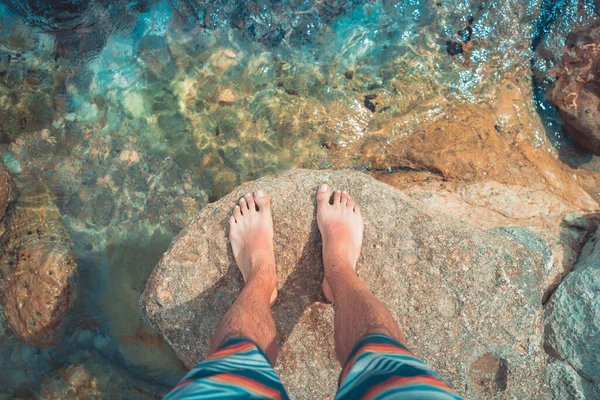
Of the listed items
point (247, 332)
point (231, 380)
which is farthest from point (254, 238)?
point (231, 380)

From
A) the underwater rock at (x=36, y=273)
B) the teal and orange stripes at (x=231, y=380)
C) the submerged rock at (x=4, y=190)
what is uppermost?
the teal and orange stripes at (x=231, y=380)

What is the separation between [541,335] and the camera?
100 inches

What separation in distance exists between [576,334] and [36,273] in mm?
3630

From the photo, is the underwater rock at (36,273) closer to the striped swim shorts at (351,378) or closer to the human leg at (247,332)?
the human leg at (247,332)

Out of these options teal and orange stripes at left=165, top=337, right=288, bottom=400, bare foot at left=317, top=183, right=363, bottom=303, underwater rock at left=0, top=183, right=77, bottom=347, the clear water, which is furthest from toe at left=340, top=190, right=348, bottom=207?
underwater rock at left=0, top=183, right=77, bottom=347

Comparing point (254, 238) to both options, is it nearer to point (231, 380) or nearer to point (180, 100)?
point (231, 380)

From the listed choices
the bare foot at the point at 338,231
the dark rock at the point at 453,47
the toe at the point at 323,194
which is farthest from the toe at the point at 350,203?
the dark rock at the point at 453,47

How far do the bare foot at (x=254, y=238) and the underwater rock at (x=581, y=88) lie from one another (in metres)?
2.70

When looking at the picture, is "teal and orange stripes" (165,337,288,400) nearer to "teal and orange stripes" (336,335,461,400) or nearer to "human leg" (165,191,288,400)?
"human leg" (165,191,288,400)

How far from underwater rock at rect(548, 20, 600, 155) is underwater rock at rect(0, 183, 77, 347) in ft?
13.7

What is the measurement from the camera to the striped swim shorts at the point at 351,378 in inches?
50.8

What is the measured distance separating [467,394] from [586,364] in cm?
72

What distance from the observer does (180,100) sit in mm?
3521

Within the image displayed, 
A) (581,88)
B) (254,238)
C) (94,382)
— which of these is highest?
(581,88)
